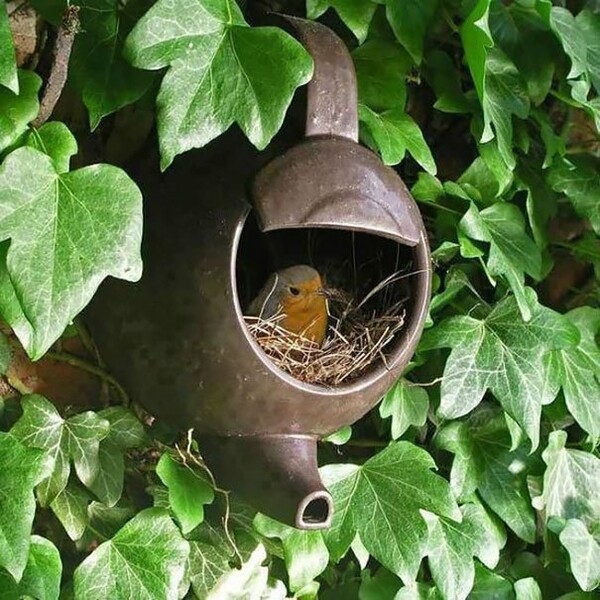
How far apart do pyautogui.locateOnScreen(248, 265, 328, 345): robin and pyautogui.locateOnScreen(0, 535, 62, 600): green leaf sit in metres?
0.32

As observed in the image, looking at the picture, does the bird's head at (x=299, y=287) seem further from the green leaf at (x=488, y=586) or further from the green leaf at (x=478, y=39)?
the green leaf at (x=488, y=586)

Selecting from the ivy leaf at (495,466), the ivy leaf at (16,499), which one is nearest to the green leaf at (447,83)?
the ivy leaf at (495,466)

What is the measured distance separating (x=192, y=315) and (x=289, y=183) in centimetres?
13

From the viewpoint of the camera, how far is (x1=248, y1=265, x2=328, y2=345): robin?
42.4 inches

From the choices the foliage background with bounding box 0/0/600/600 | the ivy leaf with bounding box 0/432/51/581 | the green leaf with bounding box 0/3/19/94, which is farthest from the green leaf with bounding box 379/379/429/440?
the green leaf with bounding box 0/3/19/94

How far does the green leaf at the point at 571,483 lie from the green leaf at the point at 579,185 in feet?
0.88

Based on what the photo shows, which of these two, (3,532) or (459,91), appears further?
(459,91)

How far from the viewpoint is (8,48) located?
30.0 inches

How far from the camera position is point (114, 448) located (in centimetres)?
103

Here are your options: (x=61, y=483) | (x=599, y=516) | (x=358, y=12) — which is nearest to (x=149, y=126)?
(x=358, y=12)

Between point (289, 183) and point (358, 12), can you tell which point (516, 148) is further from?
point (289, 183)

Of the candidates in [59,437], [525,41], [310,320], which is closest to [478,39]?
[525,41]

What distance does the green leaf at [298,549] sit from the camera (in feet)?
3.47

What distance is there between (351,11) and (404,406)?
1.41ft
